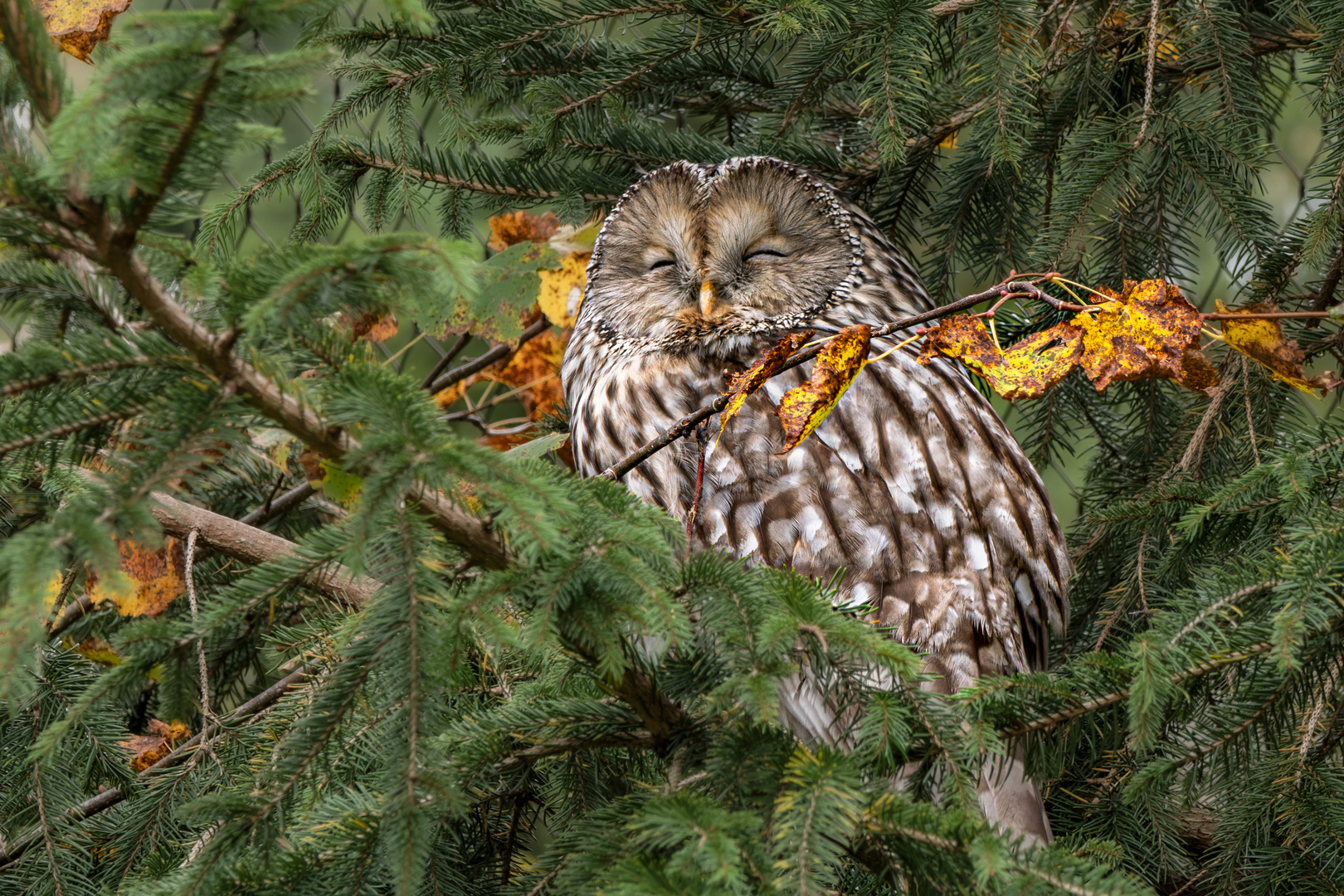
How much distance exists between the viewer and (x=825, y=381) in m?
0.92

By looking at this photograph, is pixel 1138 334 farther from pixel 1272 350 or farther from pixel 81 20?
pixel 81 20

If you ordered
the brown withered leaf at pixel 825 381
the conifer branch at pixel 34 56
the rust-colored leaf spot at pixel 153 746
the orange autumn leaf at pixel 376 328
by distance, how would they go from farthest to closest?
1. the orange autumn leaf at pixel 376 328
2. the rust-colored leaf spot at pixel 153 746
3. the brown withered leaf at pixel 825 381
4. the conifer branch at pixel 34 56

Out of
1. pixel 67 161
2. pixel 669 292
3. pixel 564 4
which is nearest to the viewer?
pixel 67 161

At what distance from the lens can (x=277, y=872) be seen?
780 mm

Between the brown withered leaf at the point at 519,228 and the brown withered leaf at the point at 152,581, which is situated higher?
the brown withered leaf at the point at 519,228

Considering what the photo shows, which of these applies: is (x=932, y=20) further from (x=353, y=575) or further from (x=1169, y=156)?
(x=353, y=575)

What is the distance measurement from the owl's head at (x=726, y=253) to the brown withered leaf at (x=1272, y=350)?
0.68 meters

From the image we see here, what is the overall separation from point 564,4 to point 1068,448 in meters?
1.08

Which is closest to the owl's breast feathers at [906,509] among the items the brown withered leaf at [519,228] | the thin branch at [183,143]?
the brown withered leaf at [519,228]

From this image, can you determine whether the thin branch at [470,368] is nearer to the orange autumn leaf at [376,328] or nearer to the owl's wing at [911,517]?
the orange autumn leaf at [376,328]

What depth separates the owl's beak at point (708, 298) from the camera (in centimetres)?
160

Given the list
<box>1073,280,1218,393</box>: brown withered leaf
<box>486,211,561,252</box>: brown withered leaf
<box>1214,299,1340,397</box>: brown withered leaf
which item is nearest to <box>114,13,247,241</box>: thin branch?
<box>1073,280,1218,393</box>: brown withered leaf

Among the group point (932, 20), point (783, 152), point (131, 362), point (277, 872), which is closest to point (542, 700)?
point (277, 872)

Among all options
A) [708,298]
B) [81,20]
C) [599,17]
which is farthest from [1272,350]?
[81,20]
